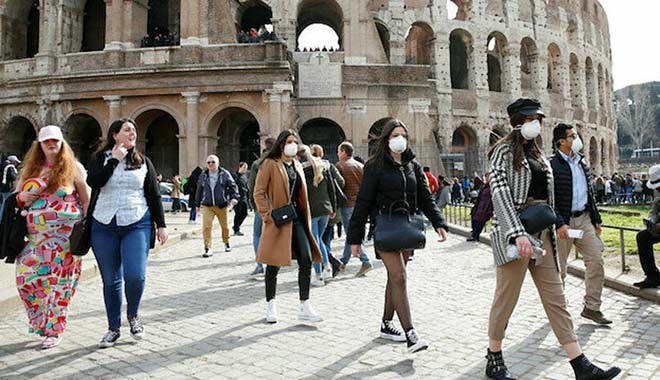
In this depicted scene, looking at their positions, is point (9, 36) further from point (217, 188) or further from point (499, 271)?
point (499, 271)

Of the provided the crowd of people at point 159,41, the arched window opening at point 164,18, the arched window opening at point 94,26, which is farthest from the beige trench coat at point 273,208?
the arched window opening at point 94,26

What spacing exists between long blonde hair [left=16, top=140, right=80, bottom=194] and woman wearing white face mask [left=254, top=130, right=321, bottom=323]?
174 centimetres

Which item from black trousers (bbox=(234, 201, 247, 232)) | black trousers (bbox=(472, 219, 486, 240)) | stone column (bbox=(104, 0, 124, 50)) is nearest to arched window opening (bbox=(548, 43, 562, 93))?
black trousers (bbox=(472, 219, 486, 240))

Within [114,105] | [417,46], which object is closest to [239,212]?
[114,105]

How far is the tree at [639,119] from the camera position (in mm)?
63469

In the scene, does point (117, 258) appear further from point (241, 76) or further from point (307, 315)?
point (241, 76)

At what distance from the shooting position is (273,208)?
4.88 m

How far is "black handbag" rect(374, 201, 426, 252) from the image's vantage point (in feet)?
12.3

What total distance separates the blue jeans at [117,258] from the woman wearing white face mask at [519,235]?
2.94 metres

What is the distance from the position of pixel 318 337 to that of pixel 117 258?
1937 mm

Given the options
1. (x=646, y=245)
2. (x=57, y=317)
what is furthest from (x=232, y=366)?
(x=646, y=245)

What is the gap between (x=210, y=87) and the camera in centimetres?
1991

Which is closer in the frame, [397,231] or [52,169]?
[397,231]

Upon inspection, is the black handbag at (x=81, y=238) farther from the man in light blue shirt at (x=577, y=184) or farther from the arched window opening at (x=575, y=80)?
the arched window opening at (x=575, y=80)
